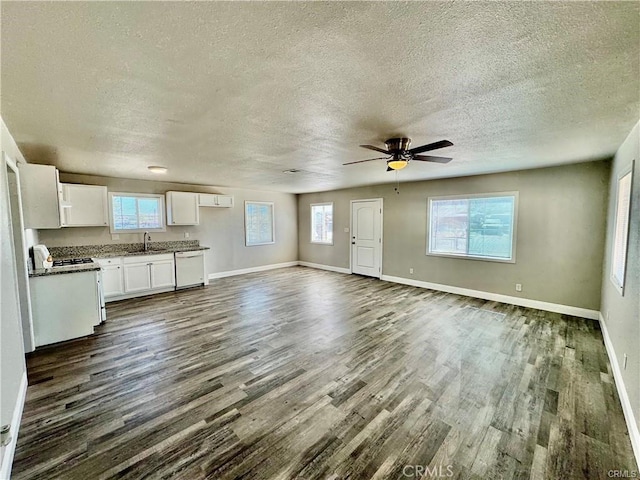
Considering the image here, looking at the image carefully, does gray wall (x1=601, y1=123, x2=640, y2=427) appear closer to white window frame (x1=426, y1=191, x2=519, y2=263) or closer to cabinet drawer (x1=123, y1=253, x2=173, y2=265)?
white window frame (x1=426, y1=191, x2=519, y2=263)

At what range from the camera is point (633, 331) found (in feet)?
7.15

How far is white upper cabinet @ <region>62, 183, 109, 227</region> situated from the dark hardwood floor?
211 cm

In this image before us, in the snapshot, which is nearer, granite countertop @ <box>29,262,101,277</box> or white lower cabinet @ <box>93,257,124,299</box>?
granite countertop @ <box>29,262,101,277</box>

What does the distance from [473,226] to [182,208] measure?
20.4 ft

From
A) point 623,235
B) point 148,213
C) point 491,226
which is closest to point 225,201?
point 148,213

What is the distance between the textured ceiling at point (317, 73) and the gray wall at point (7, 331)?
0.89m

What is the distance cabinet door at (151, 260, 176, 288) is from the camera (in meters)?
5.58

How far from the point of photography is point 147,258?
549 centimetres

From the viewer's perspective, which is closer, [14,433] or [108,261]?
[14,433]

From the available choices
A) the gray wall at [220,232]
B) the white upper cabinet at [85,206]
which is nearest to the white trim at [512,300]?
the gray wall at [220,232]

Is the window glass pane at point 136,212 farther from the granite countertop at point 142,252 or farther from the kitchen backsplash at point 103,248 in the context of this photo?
the granite countertop at point 142,252

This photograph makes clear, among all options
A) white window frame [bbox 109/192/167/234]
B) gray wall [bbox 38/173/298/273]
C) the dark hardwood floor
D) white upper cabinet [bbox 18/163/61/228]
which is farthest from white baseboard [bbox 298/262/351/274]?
white upper cabinet [bbox 18/163/61/228]

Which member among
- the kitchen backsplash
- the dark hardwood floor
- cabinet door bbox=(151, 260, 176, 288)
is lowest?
the dark hardwood floor

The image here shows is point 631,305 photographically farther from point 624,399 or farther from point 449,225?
point 449,225
